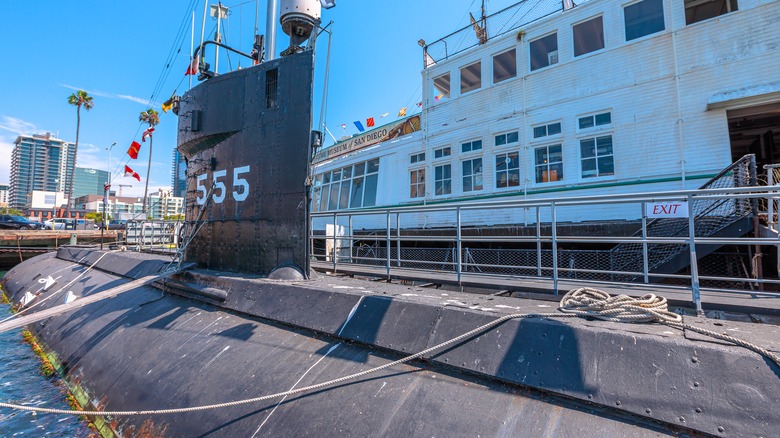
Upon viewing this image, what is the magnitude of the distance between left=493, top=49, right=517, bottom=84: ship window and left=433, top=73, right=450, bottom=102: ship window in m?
1.86

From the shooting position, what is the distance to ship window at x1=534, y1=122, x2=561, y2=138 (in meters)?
10.5

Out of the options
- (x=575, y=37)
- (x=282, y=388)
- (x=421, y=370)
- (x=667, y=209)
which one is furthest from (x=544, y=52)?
(x=282, y=388)

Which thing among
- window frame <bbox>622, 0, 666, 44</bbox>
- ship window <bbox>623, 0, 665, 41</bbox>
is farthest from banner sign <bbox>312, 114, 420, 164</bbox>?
ship window <bbox>623, 0, 665, 41</bbox>

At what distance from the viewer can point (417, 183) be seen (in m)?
13.5

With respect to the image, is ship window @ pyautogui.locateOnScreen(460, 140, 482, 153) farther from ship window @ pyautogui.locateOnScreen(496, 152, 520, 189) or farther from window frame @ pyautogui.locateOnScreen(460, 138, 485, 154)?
ship window @ pyautogui.locateOnScreen(496, 152, 520, 189)

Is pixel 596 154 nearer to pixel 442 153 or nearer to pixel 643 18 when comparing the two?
pixel 643 18

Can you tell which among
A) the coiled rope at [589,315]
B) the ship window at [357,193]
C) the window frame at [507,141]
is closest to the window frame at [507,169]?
the window frame at [507,141]

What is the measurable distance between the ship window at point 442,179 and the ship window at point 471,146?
2.46 ft

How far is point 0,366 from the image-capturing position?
19.8 ft

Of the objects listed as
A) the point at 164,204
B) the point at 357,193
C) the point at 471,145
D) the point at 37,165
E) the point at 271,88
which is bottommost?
the point at 357,193

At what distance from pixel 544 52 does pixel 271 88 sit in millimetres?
8910

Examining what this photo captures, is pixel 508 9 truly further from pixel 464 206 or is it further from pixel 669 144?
pixel 464 206

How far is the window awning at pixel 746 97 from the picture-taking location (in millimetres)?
7695

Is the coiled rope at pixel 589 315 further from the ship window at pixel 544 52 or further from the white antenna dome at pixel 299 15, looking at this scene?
the ship window at pixel 544 52
